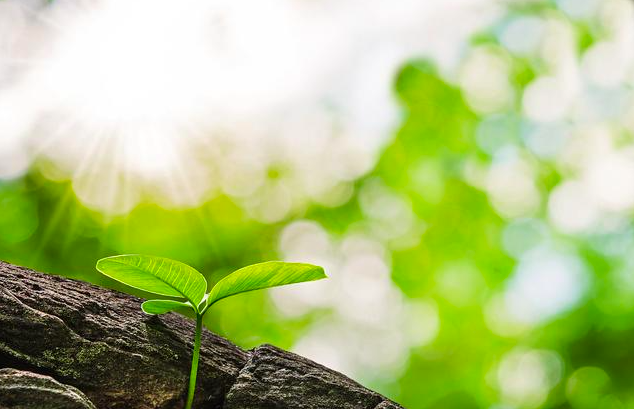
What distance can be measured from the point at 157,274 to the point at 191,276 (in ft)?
0.38

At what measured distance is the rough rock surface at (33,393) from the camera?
1.73m

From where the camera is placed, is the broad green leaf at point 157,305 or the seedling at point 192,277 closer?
the seedling at point 192,277

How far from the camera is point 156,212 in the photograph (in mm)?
8977

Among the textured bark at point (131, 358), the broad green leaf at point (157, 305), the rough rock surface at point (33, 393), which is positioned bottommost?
the rough rock surface at point (33, 393)

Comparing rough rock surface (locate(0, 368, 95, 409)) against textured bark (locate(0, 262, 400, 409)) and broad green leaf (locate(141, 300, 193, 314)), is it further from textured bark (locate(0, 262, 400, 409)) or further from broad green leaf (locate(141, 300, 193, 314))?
broad green leaf (locate(141, 300, 193, 314))

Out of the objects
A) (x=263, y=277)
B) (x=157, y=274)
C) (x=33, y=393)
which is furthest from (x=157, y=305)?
(x=33, y=393)

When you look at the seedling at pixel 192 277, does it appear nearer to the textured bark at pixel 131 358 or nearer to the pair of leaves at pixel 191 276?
the pair of leaves at pixel 191 276

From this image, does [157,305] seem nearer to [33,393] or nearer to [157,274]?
[157,274]

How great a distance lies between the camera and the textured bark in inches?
80.3

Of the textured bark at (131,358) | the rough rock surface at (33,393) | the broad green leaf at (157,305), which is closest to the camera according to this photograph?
the rough rock surface at (33,393)

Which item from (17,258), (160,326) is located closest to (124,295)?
(160,326)

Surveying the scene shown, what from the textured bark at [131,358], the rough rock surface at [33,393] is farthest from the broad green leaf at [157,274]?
the rough rock surface at [33,393]

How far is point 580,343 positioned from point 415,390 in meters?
2.83

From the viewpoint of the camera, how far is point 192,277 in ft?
6.93
